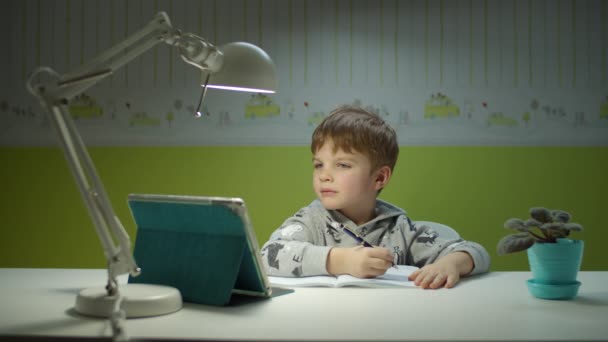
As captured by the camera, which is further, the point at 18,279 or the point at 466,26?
the point at 466,26

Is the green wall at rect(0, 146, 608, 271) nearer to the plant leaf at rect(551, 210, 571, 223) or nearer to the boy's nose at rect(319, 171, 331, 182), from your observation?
the boy's nose at rect(319, 171, 331, 182)

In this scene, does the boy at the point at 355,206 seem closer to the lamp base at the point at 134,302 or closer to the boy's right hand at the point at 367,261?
the boy's right hand at the point at 367,261

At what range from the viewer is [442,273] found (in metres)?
1.25

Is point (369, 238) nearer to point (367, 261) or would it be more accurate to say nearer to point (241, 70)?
point (367, 261)

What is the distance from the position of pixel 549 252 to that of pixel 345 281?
377 mm

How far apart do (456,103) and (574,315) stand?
2.00 metres

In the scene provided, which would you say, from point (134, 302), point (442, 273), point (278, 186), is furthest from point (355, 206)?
point (278, 186)

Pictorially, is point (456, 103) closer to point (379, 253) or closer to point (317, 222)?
point (317, 222)

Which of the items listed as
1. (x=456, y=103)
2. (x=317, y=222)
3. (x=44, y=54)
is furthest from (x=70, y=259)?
(x=456, y=103)

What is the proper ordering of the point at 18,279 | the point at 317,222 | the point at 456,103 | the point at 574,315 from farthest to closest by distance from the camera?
1. the point at 456,103
2. the point at 317,222
3. the point at 18,279
4. the point at 574,315

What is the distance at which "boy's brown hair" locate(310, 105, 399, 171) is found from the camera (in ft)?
5.75

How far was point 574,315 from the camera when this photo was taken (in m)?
0.97

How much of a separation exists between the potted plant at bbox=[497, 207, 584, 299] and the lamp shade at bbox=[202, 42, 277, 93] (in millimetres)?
524

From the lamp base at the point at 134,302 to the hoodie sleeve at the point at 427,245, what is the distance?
0.72 meters
